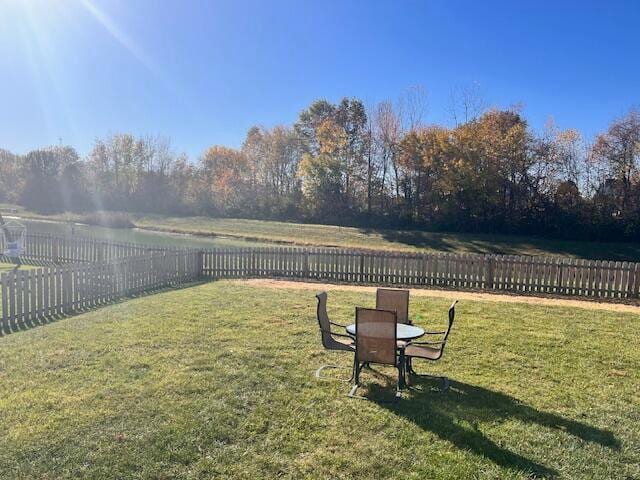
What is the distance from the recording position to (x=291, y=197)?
50.9 metres

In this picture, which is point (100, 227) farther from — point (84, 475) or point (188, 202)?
point (84, 475)

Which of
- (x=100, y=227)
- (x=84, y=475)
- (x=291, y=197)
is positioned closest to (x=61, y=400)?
(x=84, y=475)

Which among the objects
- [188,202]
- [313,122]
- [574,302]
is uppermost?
[313,122]

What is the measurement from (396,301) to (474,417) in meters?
2.31

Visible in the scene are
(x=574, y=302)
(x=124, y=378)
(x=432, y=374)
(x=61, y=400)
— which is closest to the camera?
(x=61, y=400)

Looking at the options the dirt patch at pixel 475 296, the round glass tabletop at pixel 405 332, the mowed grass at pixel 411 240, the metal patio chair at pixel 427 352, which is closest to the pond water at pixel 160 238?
the mowed grass at pixel 411 240

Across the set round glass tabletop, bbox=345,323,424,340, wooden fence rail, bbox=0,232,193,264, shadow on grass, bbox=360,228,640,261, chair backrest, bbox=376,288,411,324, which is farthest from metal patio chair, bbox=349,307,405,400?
shadow on grass, bbox=360,228,640,261

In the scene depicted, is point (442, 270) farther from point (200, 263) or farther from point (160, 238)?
point (160, 238)

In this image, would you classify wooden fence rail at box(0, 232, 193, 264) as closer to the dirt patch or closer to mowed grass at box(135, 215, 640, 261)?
the dirt patch

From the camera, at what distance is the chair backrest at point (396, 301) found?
280 inches

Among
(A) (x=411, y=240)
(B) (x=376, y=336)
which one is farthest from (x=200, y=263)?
(A) (x=411, y=240)

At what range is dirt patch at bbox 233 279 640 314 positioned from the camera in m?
12.5

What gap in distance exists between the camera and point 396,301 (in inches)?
282

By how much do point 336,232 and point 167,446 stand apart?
3333 centimetres
